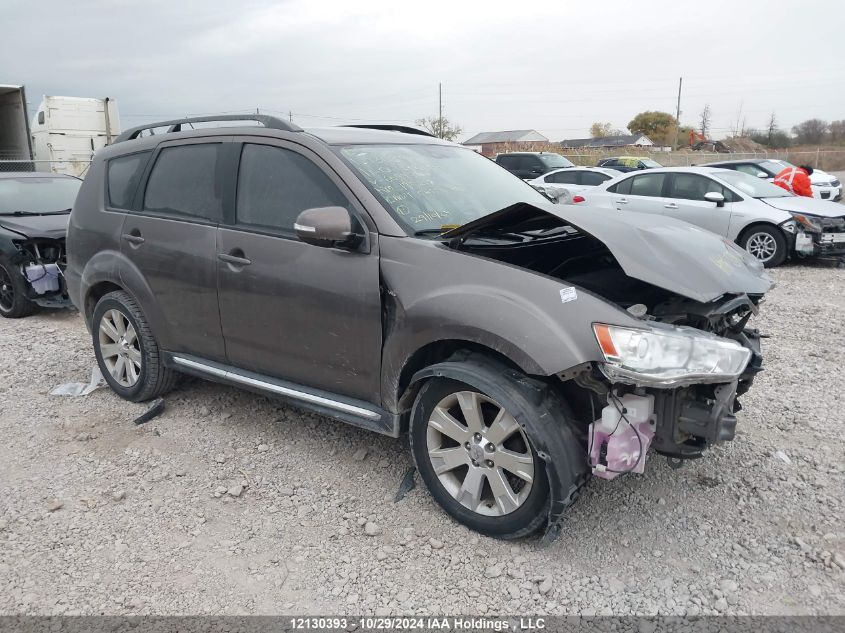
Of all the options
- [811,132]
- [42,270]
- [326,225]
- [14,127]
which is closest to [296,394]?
[326,225]

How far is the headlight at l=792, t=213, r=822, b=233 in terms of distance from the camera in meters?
9.40

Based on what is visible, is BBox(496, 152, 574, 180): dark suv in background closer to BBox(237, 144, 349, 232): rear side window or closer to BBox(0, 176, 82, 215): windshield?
BBox(0, 176, 82, 215): windshield

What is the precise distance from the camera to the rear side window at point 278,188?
3514mm

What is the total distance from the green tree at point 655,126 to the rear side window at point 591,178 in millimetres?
70977

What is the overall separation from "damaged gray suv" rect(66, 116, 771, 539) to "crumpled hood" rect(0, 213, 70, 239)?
3.36m

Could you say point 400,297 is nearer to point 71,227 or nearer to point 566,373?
point 566,373

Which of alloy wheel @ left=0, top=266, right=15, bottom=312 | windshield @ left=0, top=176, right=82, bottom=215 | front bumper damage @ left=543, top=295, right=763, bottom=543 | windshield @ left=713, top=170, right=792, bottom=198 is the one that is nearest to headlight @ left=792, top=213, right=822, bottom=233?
windshield @ left=713, top=170, right=792, bottom=198

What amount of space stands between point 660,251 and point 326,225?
150 cm

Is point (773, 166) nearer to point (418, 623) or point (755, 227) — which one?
point (755, 227)

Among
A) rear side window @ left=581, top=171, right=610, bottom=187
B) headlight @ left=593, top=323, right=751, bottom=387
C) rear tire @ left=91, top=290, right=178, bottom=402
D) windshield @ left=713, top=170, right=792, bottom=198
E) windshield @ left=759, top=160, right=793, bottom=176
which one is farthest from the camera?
windshield @ left=759, top=160, right=793, bottom=176

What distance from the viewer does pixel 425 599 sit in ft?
8.91

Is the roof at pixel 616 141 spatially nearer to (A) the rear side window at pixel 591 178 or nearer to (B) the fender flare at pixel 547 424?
(A) the rear side window at pixel 591 178

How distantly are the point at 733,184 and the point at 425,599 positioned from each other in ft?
31.2

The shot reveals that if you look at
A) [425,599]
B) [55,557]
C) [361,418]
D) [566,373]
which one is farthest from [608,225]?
[55,557]
